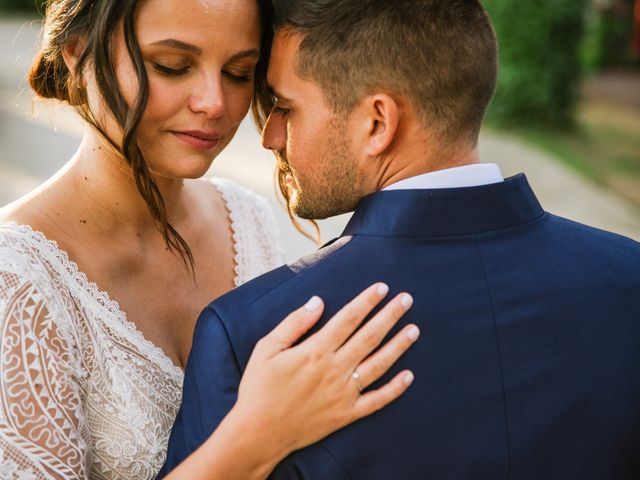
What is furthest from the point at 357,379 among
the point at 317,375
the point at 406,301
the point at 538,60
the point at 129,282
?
the point at 538,60

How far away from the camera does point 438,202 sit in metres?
1.74

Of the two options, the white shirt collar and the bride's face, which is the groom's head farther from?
the bride's face

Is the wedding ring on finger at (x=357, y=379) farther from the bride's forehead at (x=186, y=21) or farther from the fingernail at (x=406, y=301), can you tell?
the bride's forehead at (x=186, y=21)

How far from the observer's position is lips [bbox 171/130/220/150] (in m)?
2.27

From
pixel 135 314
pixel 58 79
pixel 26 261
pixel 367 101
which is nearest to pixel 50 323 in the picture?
pixel 26 261

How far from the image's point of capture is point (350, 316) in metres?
1.67

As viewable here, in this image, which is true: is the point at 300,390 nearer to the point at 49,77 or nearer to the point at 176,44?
the point at 176,44

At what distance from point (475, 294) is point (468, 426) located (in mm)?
264

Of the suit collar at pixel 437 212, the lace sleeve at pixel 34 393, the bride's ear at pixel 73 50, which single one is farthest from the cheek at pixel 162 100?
the suit collar at pixel 437 212

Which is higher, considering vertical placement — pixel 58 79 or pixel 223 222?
pixel 58 79

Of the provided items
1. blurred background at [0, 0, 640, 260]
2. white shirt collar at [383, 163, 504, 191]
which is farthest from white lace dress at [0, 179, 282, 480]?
blurred background at [0, 0, 640, 260]

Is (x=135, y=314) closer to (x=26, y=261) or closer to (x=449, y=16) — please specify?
(x=26, y=261)

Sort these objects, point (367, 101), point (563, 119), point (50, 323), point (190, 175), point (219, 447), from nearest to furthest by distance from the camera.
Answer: point (219, 447) < point (367, 101) < point (50, 323) < point (190, 175) < point (563, 119)

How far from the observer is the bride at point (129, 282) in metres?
1.67
